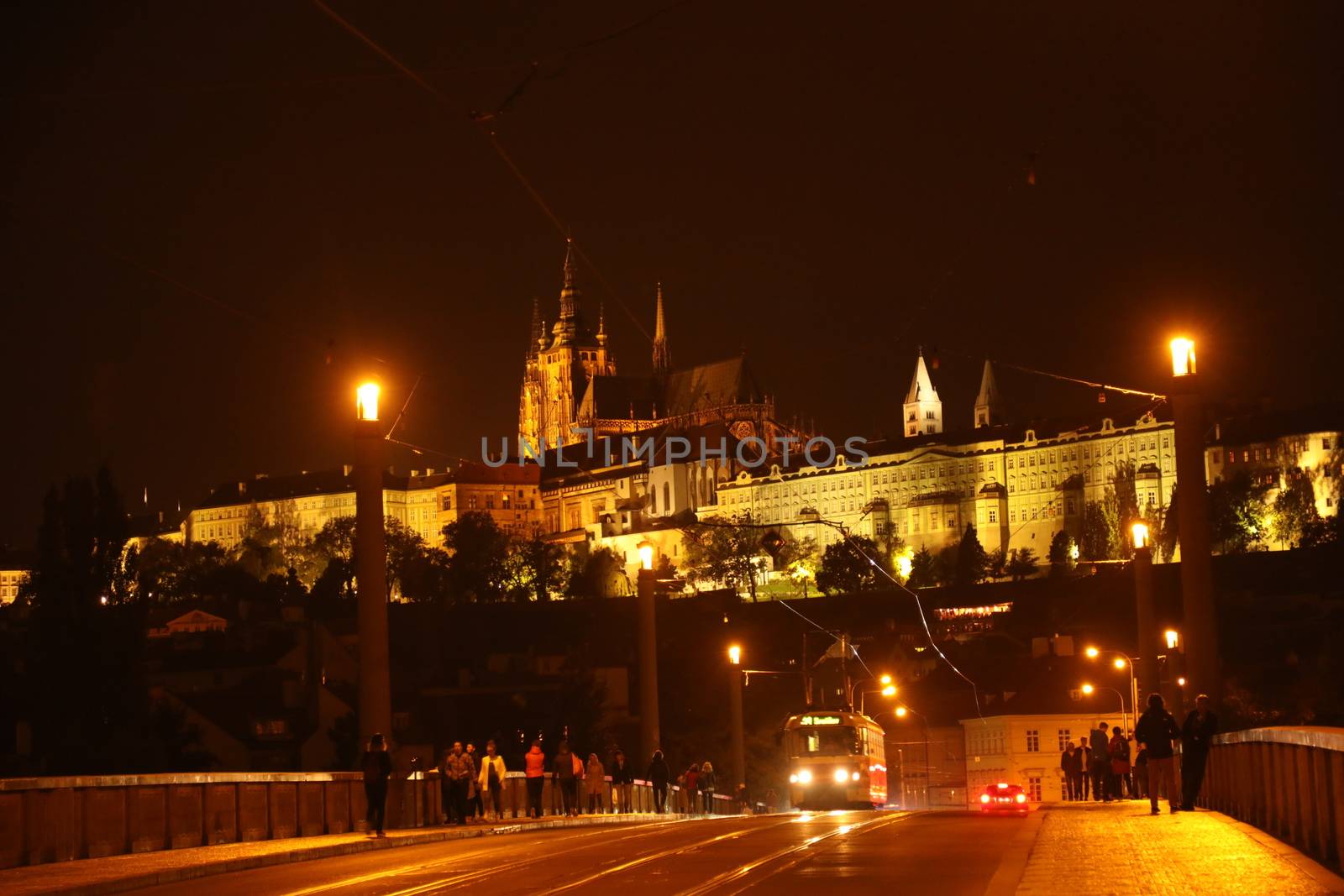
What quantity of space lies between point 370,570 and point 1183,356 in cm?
661

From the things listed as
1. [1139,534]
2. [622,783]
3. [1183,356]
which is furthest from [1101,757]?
[622,783]

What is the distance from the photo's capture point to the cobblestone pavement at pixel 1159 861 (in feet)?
29.0

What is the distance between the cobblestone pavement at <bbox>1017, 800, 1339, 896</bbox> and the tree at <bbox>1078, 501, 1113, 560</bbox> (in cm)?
11279

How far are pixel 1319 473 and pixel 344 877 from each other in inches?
4612

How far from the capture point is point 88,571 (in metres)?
40.0

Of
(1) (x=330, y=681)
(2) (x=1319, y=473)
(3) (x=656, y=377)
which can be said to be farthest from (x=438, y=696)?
(3) (x=656, y=377)

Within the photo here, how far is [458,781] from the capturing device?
1820cm

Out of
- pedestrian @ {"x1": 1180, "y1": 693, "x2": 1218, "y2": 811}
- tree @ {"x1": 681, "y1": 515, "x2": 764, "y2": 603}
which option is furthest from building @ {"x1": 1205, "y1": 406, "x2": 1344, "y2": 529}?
pedestrian @ {"x1": 1180, "y1": 693, "x2": 1218, "y2": 811}

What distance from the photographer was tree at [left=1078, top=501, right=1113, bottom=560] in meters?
125

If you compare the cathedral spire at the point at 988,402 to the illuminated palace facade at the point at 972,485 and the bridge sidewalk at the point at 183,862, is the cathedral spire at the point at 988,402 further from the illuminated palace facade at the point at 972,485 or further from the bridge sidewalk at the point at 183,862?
the bridge sidewalk at the point at 183,862

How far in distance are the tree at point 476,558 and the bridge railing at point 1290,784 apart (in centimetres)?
12219

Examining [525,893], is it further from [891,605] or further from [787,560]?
[787,560]

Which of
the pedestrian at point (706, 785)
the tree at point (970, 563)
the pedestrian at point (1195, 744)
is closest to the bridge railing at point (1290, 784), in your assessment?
the pedestrian at point (1195, 744)

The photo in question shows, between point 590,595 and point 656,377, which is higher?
point 656,377
